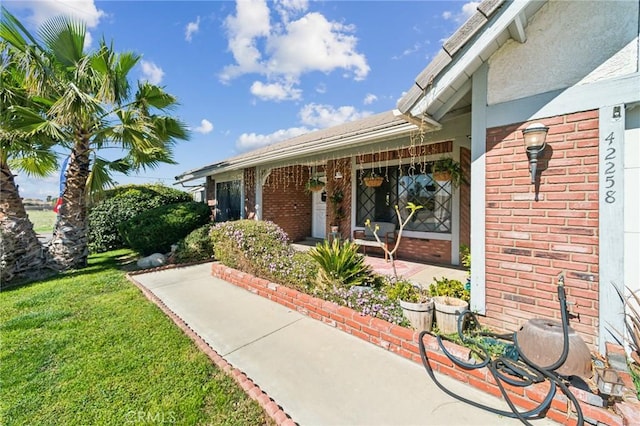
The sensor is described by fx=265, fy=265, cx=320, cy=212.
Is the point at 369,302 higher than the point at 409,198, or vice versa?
the point at 409,198

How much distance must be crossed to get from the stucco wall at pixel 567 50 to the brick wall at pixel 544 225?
423mm

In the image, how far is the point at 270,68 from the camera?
11633mm

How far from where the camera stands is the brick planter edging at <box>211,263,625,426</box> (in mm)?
2105

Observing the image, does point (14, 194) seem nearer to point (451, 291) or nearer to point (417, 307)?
point (417, 307)

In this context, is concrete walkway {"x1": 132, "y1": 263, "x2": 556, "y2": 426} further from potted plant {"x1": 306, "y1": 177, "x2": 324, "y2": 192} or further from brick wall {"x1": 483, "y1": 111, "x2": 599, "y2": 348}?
potted plant {"x1": 306, "y1": 177, "x2": 324, "y2": 192}

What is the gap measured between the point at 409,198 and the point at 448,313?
4419 millimetres

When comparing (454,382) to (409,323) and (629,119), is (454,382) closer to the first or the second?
(409,323)

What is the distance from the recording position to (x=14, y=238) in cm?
647

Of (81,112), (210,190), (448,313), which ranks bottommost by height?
(448,313)

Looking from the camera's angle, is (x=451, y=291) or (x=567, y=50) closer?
(x=567, y=50)

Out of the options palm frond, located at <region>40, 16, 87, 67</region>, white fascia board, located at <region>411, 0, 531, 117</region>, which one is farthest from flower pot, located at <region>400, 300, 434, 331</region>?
palm frond, located at <region>40, 16, 87, 67</region>

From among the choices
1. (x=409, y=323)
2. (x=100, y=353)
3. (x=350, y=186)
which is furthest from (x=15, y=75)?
(x=409, y=323)

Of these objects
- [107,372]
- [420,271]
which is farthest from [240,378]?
[420,271]

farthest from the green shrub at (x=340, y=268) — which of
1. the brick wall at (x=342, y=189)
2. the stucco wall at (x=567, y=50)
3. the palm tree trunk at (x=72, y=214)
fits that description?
the palm tree trunk at (x=72, y=214)
